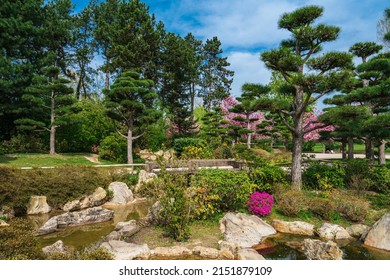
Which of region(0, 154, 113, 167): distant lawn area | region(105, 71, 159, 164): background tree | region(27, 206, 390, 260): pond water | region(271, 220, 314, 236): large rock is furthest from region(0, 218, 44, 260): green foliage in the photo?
region(105, 71, 159, 164): background tree

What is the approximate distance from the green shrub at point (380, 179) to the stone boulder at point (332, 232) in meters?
4.11

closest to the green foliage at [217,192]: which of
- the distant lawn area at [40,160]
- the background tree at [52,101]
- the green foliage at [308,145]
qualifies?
the distant lawn area at [40,160]

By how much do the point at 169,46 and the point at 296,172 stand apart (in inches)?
722

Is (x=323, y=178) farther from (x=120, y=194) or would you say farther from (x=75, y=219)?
(x=75, y=219)

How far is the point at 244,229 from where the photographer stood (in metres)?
6.73

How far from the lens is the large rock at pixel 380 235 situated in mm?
6215

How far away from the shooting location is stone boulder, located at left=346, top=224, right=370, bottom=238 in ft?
22.9

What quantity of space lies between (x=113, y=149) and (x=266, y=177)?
501 inches

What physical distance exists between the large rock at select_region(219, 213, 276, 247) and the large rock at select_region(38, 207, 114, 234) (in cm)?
394

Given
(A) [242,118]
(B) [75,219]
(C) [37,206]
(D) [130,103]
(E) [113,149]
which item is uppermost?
(D) [130,103]

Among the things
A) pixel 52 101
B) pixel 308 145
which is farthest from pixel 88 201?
pixel 308 145

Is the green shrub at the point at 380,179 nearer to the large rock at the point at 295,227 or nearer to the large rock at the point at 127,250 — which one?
the large rock at the point at 295,227

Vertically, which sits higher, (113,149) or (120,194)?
(113,149)

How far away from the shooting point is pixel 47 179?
10094 millimetres
